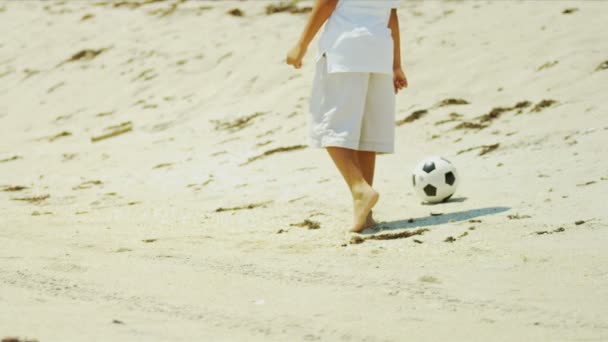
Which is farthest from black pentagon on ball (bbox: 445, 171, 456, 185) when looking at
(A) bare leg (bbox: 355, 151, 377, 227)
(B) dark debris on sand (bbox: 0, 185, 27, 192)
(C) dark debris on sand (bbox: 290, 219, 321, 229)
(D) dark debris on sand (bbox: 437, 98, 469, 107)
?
(B) dark debris on sand (bbox: 0, 185, 27, 192)

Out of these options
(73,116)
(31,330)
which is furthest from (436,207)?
(73,116)

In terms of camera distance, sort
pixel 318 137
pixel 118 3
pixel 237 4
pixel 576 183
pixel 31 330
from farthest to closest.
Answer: pixel 118 3 < pixel 237 4 < pixel 576 183 < pixel 318 137 < pixel 31 330

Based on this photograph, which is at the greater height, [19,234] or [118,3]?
[19,234]

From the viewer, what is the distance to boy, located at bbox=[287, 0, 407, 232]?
4.17 meters

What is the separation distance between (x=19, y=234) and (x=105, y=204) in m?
1.26

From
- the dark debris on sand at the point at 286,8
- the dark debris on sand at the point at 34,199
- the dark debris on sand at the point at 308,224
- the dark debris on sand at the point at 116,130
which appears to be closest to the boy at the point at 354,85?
the dark debris on sand at the point at 308,224

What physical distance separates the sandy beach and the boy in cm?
40

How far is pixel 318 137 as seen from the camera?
429cm

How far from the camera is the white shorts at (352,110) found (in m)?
4.22

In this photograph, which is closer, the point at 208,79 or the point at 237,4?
the point at 208,79

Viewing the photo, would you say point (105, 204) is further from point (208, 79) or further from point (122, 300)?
point (208, 79)

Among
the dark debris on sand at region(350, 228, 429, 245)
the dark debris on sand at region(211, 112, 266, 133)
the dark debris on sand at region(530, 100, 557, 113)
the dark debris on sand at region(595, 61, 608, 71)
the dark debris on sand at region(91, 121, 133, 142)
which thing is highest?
the dark debris on sand at region(350, 228, 429, 245)

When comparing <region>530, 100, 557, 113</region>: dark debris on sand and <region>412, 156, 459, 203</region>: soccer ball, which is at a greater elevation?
<region>412, 156, 459, 203</region>: soccer ball

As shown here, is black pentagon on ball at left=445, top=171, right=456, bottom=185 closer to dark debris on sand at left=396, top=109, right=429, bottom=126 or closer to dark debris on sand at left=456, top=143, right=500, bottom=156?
dark debris on sand at left=456, top=143, right=500, bottom=156
